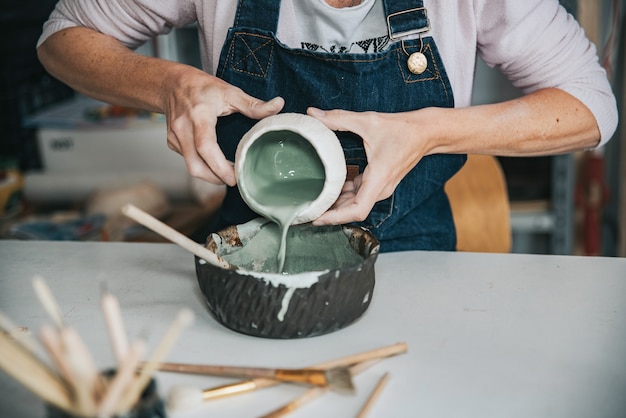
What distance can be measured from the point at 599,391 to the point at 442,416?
0.21m

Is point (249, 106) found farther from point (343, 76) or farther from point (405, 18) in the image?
point (405, 18)

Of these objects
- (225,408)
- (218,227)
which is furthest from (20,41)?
(225,408)

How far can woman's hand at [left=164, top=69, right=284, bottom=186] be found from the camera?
3.91ft

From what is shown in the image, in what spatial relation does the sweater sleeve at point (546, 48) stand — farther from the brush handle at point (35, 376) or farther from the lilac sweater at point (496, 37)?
the brush handle at point (35, 376)

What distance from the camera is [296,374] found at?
0.88 metres

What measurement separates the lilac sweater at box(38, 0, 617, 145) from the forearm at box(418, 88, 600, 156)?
3 centimetres

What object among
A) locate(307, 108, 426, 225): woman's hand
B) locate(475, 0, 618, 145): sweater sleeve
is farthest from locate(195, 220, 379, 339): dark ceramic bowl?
locate(475, 0, 618, 145): sweater sleeve

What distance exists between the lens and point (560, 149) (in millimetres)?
1428

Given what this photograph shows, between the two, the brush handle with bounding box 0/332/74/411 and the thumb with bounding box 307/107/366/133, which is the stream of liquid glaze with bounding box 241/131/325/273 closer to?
the thumb with bounding box 307/107/366/133

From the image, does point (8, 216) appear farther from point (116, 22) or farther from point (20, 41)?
point (116, 22)

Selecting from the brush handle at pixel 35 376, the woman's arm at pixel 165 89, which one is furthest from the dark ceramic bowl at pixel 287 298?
the brush handle at pixel 35 376

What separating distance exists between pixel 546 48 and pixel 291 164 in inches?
22.5

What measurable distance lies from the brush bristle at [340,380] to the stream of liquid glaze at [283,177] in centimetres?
32

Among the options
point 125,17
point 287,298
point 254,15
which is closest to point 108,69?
point 125,17
